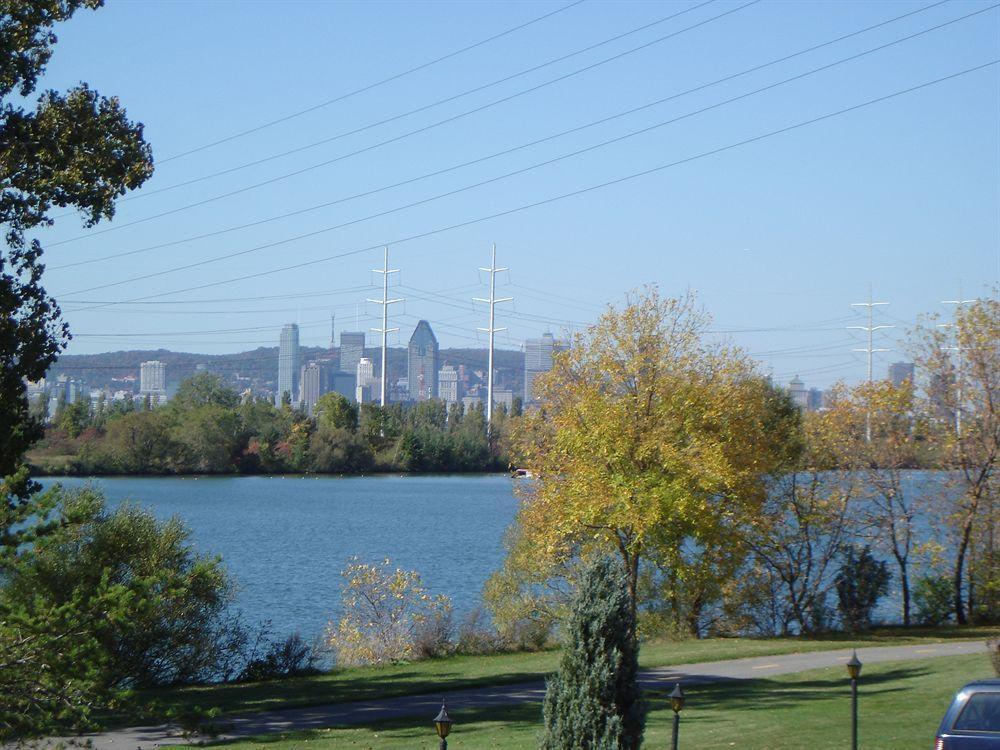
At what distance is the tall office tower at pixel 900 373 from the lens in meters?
32.2

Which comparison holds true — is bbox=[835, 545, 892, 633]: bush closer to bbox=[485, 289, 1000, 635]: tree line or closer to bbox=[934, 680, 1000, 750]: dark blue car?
bbox=[485, 289, 1000, 635]: tree line

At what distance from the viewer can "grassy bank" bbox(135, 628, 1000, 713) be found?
68.3ft

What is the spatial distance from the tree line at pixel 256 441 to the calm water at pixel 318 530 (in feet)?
5.98

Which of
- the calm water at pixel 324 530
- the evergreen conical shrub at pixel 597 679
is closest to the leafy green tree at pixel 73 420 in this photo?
the calm water at pixel 324 530

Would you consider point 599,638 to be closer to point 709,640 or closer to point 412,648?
point 412,648

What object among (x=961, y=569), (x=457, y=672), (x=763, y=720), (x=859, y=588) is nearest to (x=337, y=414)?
(x=859, y=588)

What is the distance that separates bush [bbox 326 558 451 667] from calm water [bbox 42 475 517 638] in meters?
3.31

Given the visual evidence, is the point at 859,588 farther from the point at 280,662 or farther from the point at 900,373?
the point at 280,662

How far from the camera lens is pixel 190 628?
2384 cm

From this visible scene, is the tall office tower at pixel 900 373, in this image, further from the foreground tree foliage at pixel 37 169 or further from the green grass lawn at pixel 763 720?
the foreground tree foliage at pixel 37 169

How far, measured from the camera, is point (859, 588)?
31.3 meters

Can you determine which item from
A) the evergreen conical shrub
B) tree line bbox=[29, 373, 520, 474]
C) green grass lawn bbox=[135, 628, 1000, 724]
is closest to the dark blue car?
the evergreen conical shrub

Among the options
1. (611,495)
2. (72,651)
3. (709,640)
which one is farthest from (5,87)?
(709,640)

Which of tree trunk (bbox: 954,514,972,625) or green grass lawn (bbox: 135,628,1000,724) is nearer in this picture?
green grass lawn (bbox: 135,628,1000,724)
